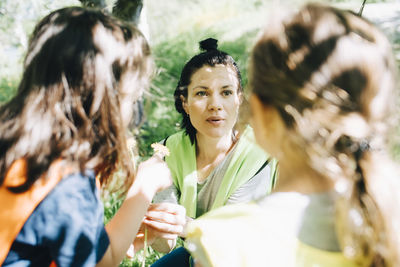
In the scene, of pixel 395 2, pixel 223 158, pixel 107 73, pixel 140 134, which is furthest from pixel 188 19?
pixel 107 73

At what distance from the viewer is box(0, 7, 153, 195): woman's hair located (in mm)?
1119

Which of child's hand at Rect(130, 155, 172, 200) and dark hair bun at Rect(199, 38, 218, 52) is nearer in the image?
child's hand at Rect(130, 155, 172, 200)

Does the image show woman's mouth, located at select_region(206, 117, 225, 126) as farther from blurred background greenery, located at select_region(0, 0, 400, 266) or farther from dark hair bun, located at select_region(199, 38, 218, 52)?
blurred background greenery, located at select_region(0, 0, 400, 266)

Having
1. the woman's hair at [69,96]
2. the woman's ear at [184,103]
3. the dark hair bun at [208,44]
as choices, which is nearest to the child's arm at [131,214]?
the woman's hair at [69,96]

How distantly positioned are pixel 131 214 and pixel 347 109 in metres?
0.78

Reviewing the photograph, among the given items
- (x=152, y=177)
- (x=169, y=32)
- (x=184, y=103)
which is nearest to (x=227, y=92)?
(x=184, y=103)

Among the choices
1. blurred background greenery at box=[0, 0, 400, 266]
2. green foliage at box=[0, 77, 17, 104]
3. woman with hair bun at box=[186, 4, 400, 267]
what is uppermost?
woman with hair bun at box=[186, 4, 400, 267]

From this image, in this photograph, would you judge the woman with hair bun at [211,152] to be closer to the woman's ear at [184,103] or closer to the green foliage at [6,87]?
the woman's ear at [184,103]

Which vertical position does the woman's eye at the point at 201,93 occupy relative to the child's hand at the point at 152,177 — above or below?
above

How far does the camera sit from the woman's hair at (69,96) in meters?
1.12

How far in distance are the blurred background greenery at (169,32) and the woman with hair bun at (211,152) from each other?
66 centimetres

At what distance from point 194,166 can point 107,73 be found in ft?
3.78

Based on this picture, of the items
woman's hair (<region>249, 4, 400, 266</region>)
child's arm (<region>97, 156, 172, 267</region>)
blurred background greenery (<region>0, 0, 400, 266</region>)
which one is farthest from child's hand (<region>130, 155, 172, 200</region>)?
blurred background greenery (<region>0, 0, 400, 266</region>)

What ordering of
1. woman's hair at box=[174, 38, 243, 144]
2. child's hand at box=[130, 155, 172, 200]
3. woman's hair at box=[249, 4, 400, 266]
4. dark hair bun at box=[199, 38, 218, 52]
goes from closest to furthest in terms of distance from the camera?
woman's hair at box=[249, 4, 400, 266], child's hand at box=[130, 155, 172, 200], woman's hair at box=[174, 38, 243, 144], dark hair bun at box=[199, 38, 218, 52]
